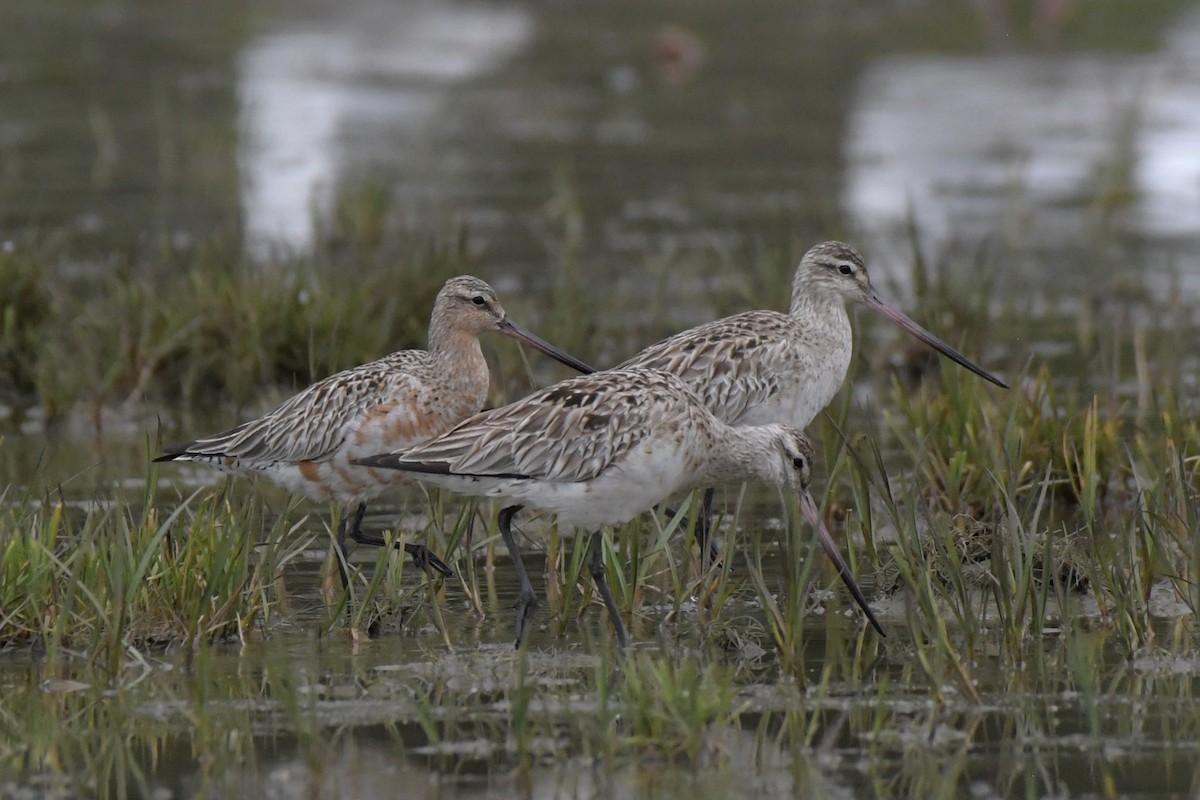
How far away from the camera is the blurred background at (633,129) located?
47.8ft

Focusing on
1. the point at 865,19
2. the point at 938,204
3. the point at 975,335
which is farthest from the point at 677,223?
the point at 865,19

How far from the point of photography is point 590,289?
11.8 meters

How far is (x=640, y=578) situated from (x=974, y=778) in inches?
75.6

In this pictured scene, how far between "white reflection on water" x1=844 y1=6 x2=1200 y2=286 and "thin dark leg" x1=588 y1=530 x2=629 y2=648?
4628 mm

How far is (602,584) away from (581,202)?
9.57 metres

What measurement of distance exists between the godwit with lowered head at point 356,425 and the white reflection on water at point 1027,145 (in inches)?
154

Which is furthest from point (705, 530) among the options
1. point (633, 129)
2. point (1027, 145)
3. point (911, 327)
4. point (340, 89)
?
point (340, 89)

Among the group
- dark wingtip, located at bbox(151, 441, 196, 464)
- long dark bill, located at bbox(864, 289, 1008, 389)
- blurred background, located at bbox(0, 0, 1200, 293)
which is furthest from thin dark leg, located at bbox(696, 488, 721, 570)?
blurred background, located at bbox(0, 0, 1200, 293)

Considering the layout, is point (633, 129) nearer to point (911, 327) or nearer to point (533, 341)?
point (911, 327)

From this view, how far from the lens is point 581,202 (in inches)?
634

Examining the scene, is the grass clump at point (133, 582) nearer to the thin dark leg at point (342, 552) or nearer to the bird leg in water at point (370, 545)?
the thin dark leg at point (342, 552)

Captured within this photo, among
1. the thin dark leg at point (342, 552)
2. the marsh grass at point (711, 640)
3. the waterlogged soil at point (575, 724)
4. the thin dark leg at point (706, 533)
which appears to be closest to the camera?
the waterlogged soil at point (575, 724)

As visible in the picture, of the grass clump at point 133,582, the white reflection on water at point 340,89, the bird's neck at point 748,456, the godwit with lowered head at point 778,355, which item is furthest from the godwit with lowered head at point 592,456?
the white reflection on water at point 340,89

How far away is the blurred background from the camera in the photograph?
1455 centimetres
